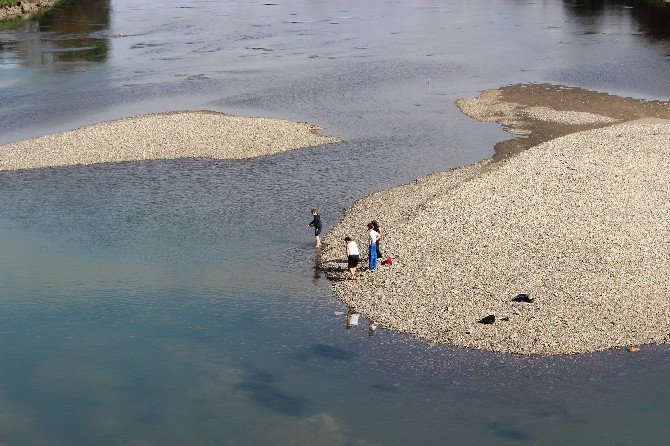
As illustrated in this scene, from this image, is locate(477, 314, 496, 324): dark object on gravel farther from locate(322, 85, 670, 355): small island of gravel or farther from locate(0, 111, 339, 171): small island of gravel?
locate(0, 111, 339, 171): small island of gravel

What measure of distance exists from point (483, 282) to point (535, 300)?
94.5 inches

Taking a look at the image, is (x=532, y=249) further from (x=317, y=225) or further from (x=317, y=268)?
(x=317, y=225)

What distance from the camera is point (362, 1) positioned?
5704 inches

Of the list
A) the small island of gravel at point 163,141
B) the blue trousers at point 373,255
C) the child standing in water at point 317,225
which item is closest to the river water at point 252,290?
the child standing in water at point 317,225

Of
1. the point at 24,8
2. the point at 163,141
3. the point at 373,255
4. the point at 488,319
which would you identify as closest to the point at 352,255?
the point at 373,255

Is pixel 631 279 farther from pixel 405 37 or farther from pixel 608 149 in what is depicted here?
pixel 405 37

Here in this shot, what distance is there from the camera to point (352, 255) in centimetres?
3350

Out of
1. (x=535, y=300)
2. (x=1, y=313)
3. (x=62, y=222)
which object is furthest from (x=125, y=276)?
(x=535, y=300)

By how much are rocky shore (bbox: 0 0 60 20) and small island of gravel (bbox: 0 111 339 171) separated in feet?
272

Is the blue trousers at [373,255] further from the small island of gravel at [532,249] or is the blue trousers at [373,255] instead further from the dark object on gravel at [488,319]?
the dark object on gravel at [488,319]

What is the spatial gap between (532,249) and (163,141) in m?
30.2

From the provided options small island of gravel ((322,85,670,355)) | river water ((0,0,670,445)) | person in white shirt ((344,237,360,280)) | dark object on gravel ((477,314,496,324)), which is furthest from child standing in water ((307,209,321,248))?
dark object on gravel ((477,314,496,324))

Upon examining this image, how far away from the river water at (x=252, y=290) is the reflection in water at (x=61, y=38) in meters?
5.53

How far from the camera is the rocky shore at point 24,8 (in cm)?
13050
